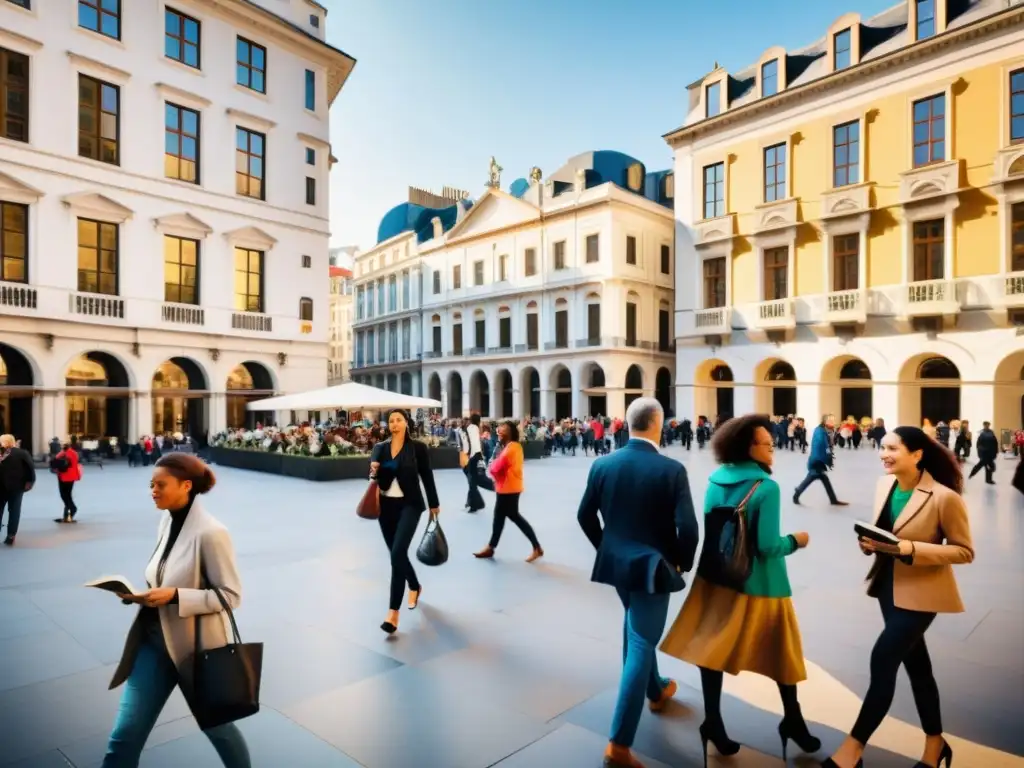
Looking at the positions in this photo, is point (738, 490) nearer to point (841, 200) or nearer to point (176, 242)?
point (176, 242)

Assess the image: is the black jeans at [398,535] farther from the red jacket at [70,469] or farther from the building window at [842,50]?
the building window at [842,50]

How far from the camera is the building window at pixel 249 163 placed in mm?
25422

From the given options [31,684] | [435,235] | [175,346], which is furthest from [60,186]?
[435,235]

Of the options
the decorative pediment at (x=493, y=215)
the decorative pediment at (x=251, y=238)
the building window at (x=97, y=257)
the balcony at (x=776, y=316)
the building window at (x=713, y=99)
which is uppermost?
the building window at (x=713, y=99)

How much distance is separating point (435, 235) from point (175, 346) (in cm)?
3280

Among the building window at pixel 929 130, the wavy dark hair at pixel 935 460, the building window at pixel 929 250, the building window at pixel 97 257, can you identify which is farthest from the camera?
the building window at pixel 929 250

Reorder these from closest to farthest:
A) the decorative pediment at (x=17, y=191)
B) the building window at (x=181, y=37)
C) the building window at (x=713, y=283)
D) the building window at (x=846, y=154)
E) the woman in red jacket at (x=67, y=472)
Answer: the woman in red jacket at (x=67, y=472) < the decorative pediment at (x=17, y=191) < the building window at (x=181, y=37) < the building window at (x=846, y=154) < the building window at (x=713, y=283)

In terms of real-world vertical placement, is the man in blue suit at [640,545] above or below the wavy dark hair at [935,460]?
below

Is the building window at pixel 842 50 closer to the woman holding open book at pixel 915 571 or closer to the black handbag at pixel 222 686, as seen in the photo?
the woman holding open book at pixel 915 571

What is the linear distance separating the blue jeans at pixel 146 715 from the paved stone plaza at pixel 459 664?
824 millimetres

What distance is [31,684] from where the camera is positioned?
4.36 meters

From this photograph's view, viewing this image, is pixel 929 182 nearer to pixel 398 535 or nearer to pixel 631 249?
pixel 631 249

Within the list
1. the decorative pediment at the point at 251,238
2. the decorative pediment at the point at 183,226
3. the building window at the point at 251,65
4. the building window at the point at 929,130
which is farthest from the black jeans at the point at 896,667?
the building window at the point at 251,65

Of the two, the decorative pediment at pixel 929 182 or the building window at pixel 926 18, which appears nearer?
the decorative pediment at pixel 929 182
